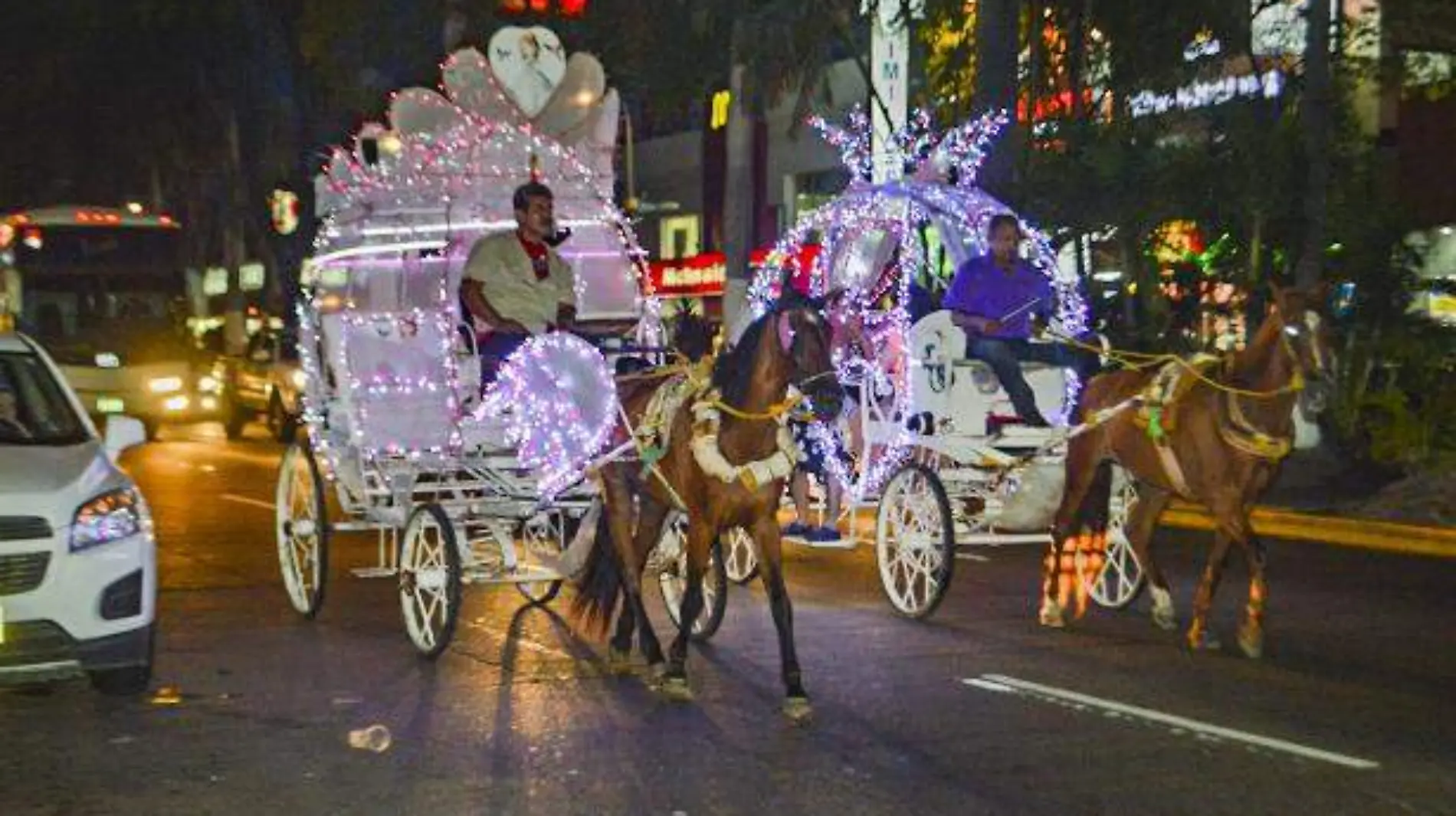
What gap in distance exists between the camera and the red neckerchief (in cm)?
1167

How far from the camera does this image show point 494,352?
460 inches

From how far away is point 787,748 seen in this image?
829cm

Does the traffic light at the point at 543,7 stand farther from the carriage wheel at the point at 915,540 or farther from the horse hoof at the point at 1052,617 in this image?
the horse hoof at the point at 1052,617

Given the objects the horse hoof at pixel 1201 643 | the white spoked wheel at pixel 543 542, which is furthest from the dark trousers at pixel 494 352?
the horse hoof at pixel 1201 643

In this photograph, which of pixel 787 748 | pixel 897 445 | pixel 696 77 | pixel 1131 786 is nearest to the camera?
pixel 1131 786

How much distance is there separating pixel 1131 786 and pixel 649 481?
3.40 metres

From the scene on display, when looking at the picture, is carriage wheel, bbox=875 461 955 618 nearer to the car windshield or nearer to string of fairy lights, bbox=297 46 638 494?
string of fairy lights, bbox=297 46 638 494

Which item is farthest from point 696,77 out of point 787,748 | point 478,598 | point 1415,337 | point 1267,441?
point 787,748

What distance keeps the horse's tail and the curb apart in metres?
6.78

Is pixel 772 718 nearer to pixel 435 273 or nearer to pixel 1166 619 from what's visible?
pixel 1166 619

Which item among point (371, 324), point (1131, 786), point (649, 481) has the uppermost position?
point (371, 324)

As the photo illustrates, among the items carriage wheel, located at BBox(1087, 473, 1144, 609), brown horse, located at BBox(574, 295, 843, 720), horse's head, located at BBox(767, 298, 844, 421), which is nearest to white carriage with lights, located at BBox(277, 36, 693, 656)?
brown horse, located at BBox(574, 295, 843, 720)

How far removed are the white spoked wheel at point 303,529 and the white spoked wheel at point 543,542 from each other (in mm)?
1253

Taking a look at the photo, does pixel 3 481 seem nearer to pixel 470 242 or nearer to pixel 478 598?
pixel 478 598
